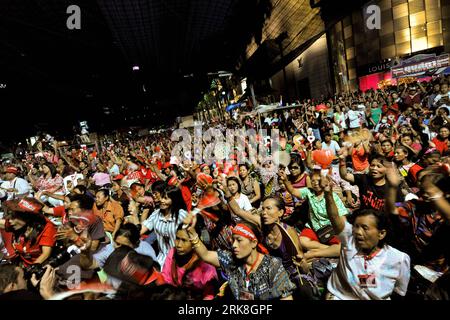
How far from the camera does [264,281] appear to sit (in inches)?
99.0

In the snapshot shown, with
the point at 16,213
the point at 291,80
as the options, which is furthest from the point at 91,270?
→ the point at 291,80

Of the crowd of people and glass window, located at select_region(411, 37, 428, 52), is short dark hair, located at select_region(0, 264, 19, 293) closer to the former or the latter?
the crowd of people

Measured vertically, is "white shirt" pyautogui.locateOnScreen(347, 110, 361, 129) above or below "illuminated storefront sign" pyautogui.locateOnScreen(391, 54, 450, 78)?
below

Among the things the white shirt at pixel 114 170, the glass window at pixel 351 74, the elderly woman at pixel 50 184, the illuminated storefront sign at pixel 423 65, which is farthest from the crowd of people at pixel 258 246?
the glass window at pixel 351 74

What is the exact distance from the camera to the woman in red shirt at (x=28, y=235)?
3873mm

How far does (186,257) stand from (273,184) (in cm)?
308

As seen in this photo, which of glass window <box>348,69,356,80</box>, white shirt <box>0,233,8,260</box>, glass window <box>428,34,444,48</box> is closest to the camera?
white shirt <box>0,233,8,260</box>

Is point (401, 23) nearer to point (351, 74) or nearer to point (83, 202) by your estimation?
point (351, 74)

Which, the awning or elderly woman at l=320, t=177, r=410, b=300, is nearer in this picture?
elderly woman at l=320, t=177, r=410, b=300

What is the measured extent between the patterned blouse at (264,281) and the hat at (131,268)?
77cm

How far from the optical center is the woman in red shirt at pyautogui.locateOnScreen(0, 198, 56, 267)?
3.87 m

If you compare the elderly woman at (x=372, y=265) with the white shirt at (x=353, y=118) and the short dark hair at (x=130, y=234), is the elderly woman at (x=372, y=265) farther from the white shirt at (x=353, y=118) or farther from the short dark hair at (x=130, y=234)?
the white shirt at (x=353, y=118)

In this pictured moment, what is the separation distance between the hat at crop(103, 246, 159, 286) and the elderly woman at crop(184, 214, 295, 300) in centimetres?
51

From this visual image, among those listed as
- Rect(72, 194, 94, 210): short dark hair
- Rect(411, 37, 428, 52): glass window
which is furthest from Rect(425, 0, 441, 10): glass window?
Rect(72, 194, 94, 210): short dark hair
